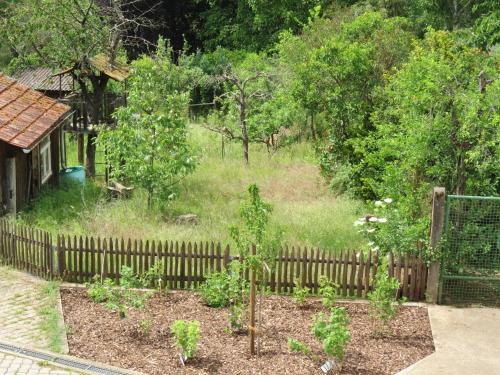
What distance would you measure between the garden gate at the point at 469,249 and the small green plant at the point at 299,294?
7.71 feet

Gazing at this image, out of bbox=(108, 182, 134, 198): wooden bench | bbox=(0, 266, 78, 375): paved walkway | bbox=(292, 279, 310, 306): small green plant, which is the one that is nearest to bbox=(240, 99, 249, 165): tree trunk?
bbox=(108, 182, 134, 198): wooden bench

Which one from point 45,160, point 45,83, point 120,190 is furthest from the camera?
point 45,83

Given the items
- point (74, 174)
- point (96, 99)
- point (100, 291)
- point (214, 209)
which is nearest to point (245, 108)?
point (96, 99)

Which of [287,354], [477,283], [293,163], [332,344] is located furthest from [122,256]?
[293,163]

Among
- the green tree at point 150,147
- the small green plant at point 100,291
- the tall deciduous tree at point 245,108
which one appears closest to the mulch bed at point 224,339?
the small green plant at point 100,291

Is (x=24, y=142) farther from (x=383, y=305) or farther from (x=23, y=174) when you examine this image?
(x=383, y=305)

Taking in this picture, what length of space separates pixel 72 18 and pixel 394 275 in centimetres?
1392

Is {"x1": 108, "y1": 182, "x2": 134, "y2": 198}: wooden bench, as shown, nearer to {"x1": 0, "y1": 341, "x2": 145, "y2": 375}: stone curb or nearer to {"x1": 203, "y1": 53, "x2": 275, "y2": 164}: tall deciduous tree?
{"x1": 203, "y1": 53, "x2": 275, "y2": 164}: tall deciduous tree

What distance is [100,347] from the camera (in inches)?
384

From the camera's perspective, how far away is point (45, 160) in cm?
1902

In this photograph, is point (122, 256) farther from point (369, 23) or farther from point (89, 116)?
point (369, 23)

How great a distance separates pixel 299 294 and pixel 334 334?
234 centimetres

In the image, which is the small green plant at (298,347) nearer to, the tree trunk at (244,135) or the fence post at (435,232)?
the fence post at (435,232)

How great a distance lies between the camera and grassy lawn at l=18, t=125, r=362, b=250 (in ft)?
47.8
